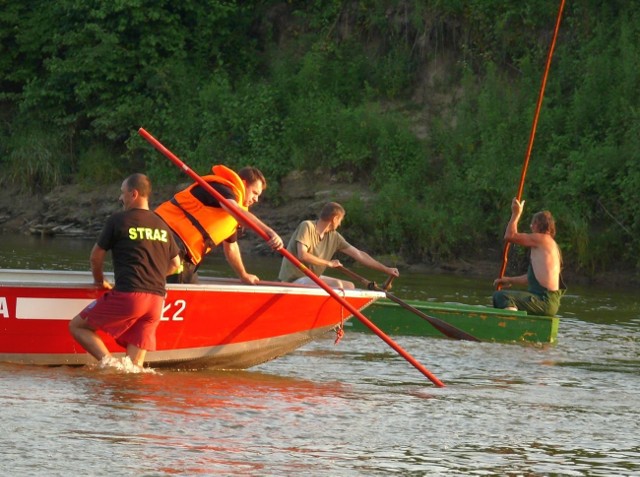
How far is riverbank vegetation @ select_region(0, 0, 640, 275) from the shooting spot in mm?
22406

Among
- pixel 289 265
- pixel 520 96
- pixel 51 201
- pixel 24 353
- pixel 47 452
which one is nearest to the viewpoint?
pixel 47 452

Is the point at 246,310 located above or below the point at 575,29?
below

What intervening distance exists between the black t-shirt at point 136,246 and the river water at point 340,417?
0.72 meters

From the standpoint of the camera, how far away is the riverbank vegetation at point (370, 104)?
73.5 ft

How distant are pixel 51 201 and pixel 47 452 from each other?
2016 cm

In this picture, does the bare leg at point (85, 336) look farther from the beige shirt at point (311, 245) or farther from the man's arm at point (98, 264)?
the beige shirt at point (311, 245)

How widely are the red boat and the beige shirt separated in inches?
94.8

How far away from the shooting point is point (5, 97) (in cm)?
2966

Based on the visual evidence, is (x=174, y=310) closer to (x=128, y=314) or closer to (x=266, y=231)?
(x=128, y=314)

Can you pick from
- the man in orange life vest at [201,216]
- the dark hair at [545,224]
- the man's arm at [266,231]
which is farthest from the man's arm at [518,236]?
the man's arm at [266,231]

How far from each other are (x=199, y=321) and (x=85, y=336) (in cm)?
97

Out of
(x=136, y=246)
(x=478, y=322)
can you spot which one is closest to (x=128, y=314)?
(x=136, y=246)

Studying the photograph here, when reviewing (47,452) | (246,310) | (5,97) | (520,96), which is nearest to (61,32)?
(5,97)

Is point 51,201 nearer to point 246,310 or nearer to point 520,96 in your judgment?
point 520,96
